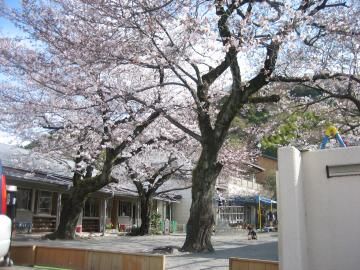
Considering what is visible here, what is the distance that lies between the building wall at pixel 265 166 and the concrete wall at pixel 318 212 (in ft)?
169

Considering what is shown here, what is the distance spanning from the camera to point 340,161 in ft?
21.3

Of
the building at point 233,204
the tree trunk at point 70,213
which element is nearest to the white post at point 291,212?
the tree trunk at point 70,213

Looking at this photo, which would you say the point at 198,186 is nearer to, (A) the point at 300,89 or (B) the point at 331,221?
(A) the point at 300,89

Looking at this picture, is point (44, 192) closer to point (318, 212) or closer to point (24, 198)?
point (24, 198)

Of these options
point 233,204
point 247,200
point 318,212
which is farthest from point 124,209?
point 318,212

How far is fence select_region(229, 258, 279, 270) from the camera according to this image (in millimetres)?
8562

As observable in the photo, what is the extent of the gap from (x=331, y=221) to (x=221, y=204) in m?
36.7

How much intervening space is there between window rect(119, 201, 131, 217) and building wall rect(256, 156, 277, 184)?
2547 cm

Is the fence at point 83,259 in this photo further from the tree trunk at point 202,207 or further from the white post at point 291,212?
the tree trunk at point 202,207

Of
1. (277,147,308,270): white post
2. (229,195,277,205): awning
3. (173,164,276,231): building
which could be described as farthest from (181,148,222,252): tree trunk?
(229,195,277,205): awning

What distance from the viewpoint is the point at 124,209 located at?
115 ft

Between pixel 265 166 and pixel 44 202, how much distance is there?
3852cm

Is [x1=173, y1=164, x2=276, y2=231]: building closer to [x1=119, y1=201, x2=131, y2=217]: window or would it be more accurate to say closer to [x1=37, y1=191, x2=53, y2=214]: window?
[x1=119, y1=201, x2=131, y2=217]: window

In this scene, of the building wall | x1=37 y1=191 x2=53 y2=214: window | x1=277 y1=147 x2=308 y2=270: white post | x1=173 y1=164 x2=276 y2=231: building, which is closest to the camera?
x1=277 y1=147 x2=308 y2=270: white post
